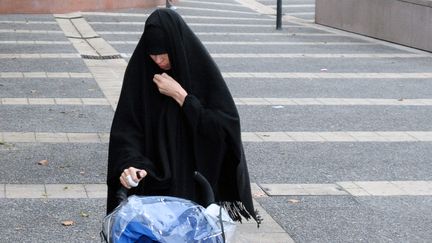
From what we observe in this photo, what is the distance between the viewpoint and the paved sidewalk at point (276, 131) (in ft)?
23.2

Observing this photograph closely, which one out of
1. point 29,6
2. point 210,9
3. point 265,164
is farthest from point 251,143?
point 210,9

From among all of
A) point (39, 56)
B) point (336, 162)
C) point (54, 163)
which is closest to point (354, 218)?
point (336, 162)

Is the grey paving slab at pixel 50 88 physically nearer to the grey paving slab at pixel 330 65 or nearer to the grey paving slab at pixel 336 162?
the grey paving slab at pixel 330 65

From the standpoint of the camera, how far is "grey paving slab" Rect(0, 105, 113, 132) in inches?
400

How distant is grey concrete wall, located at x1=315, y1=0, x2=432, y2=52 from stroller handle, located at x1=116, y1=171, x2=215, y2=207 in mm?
15063

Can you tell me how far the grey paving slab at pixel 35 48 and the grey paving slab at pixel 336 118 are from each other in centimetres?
594

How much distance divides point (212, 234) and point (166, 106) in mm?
1022

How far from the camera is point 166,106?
4.16 meters

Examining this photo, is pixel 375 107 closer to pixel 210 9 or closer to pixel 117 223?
pixel 117 223

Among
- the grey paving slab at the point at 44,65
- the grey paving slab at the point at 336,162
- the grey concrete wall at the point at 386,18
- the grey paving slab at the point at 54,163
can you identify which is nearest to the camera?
the grey paving slab at the point at 54,163

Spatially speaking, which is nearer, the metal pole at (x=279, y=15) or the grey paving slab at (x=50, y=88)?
the grey paving slab at (x=50, y=88)

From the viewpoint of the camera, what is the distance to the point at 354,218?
7.18 metres

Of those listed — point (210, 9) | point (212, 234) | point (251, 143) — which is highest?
point (212, 234)

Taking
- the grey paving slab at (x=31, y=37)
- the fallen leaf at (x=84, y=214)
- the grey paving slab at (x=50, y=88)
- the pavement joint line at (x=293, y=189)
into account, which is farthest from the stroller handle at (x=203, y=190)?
the grey paving slab at (x=31, y=37)
